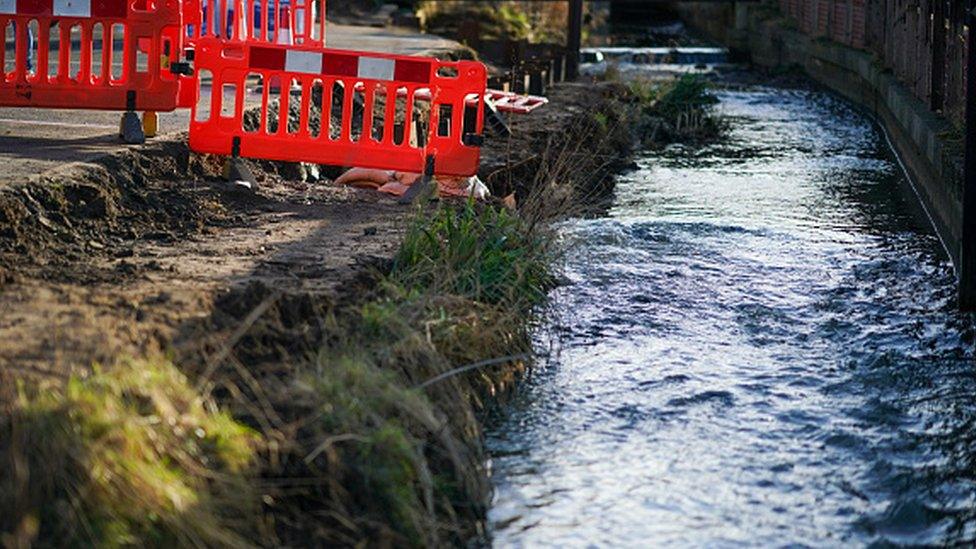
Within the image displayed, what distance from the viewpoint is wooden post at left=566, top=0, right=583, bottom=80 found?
20859mm

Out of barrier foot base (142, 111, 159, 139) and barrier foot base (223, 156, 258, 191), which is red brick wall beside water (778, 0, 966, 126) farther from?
barrier foot base (142, 111, 159, 139)

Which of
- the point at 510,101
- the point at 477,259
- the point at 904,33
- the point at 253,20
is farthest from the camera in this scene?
the point at 904,33

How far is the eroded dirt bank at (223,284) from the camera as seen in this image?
5773 millimetres

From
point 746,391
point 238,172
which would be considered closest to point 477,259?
point 746,391

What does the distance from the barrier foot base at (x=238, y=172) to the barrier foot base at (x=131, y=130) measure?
2.13ft

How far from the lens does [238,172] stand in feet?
35.3

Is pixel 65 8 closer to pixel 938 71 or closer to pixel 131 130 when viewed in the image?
pixel 131 130

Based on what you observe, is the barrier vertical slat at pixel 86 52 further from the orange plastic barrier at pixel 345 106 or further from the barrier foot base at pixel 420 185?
the barrier foot base at pixel 420 185

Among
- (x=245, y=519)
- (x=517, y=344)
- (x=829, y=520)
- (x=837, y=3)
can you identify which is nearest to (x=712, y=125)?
(x=837, y=3)

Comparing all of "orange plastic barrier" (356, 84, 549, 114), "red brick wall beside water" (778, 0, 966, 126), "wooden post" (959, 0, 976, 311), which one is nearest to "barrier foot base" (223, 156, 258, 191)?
"orange plastic barrier" (356, 84, 549, 114)

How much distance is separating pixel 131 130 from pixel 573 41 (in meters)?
11.1

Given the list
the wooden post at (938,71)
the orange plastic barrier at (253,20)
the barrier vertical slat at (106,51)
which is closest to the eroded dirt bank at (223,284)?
the barrier vertical slat at (106,51)

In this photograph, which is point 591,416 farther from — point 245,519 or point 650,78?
point 650,78

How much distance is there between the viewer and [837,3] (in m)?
25.0
